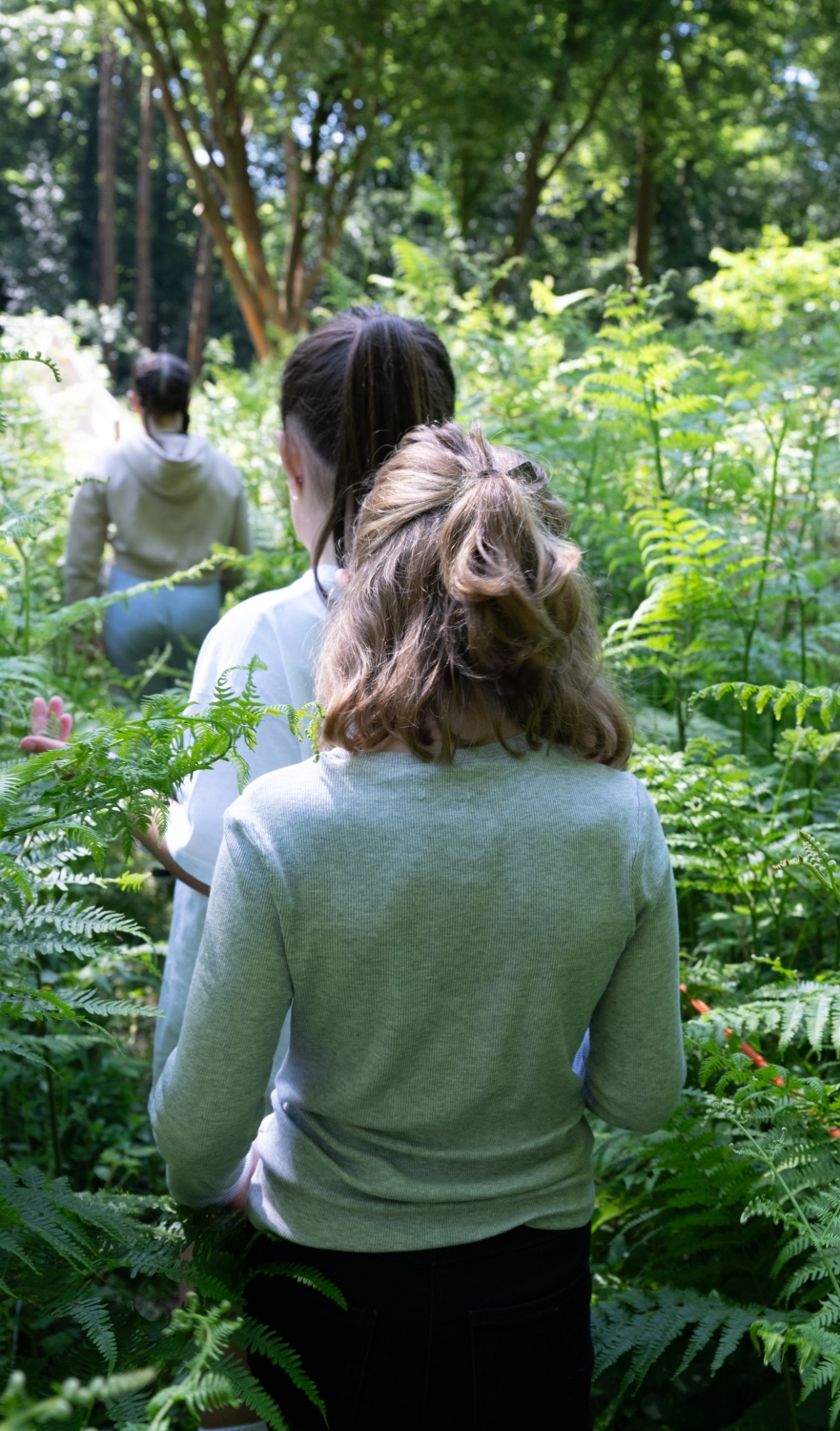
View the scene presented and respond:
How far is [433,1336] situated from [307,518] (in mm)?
1358

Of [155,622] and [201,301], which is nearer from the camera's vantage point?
[155,622]

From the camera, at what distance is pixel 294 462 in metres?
2.06

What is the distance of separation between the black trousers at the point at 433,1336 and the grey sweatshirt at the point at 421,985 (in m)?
0.04

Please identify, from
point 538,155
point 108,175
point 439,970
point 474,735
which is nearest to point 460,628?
point 474,735

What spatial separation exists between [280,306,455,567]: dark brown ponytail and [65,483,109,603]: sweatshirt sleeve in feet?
9.60

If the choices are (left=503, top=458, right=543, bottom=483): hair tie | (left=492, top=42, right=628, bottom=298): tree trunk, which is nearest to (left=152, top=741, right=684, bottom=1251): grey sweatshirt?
(left=503, top=458, right=543, bottom=483): hair tie

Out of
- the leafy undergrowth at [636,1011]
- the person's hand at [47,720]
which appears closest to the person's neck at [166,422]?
the leafy undergrowth at [636,1011]

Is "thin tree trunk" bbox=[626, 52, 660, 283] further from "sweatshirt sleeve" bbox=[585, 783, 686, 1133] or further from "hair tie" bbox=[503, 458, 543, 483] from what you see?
"sweatshirt sleeve" bbox=[585, 783, 686, 1133]

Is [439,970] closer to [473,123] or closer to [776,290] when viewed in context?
[776,290]

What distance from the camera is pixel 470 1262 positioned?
140 cm

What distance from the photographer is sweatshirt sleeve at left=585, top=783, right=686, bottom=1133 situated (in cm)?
139

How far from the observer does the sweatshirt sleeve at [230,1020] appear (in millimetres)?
1298

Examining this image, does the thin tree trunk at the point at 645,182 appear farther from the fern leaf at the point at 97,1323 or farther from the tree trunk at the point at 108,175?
the fern leaf at the point at 97,1323

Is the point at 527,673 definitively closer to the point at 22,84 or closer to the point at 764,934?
the point at 764,934
